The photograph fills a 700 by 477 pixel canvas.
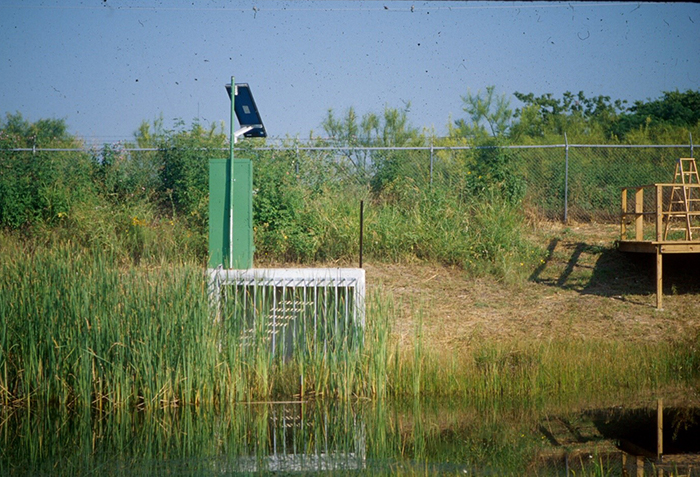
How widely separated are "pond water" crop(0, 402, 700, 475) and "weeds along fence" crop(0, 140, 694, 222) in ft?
25.5

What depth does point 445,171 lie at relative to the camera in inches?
602

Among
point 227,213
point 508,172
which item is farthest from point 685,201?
point 227,213

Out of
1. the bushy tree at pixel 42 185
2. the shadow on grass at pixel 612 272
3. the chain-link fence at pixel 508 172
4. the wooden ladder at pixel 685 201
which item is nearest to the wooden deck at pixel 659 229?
the wooden ladder at pixel 685 201

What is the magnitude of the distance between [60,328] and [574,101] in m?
24.1

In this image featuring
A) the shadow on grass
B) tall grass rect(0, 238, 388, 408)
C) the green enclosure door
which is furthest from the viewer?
the shadow on grass

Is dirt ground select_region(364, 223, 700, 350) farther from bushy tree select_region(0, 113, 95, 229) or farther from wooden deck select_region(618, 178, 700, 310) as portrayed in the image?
bushy tree select_region(0, 113, 95, 229)

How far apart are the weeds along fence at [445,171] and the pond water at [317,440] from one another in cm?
777

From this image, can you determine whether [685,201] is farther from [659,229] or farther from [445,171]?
[445,171]

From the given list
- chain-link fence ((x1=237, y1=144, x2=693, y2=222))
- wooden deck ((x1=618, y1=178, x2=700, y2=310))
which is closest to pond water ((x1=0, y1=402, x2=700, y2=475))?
wooden deck ((x1=618, y1=178, x2=700, y2=310))

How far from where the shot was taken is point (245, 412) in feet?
21.9

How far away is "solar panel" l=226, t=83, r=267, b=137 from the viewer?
907 centimetres

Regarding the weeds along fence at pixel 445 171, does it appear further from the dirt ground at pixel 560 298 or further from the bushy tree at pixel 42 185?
the dirt ground at pixel 560 298

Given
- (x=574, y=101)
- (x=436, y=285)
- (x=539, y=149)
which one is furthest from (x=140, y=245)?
(x=574, y=101)

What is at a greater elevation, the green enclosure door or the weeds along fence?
the weeds along fence
